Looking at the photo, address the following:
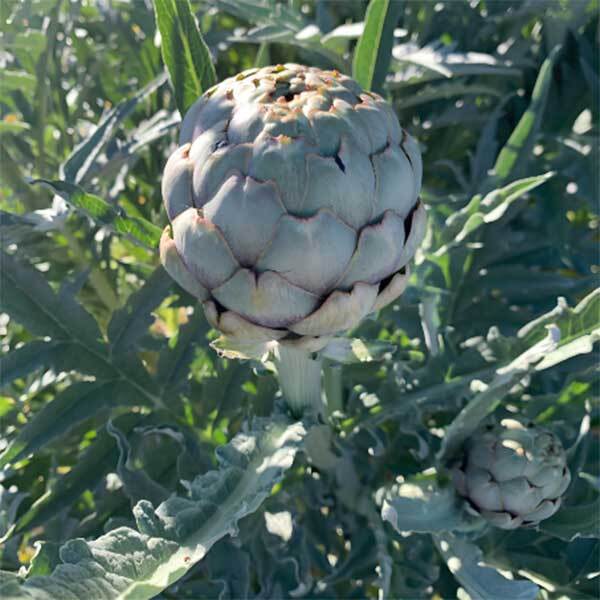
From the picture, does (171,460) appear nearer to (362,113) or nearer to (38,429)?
(38,429)

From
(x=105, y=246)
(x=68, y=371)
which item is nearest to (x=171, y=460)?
(x=68, y=371)

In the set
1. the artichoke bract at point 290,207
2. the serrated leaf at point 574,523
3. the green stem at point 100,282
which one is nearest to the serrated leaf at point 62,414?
the green stem at point 100,282

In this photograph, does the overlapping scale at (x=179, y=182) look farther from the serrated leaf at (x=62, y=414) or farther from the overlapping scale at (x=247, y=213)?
the serrated leaf at (x=62, y=414)

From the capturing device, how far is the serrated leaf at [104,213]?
0.74 metres

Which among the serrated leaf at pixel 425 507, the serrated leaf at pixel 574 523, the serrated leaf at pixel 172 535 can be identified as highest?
the serrated leaf at pixel 172 535

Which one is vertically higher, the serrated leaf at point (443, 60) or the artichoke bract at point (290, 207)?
the artichoke bract at point (290, 207)

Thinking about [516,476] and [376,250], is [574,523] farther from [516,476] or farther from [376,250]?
[376,250]

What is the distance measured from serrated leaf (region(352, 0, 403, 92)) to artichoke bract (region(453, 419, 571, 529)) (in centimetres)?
43

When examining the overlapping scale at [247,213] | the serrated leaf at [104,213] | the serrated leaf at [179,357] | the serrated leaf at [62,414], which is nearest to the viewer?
the overlapping scale at [247,213]

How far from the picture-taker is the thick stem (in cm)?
80

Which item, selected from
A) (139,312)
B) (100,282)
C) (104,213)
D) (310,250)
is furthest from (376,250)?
(100,282)

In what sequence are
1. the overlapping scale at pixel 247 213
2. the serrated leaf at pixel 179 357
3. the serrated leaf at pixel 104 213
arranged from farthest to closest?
the serrated leaf at pixel 179 357 < the serrated leaf at pixel 104 213 < the overlapping scale at pixel 247 213

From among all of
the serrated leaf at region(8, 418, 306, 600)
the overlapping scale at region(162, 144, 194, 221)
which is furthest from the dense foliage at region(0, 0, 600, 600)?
the overlapping scale at region(162, 144, 194, 221)

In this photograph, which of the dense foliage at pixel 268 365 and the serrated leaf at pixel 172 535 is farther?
the dense foliage at pixel 268 365
